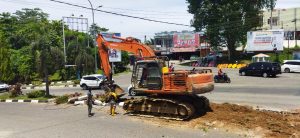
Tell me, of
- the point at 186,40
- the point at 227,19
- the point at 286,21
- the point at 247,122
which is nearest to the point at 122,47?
the point at 247,122

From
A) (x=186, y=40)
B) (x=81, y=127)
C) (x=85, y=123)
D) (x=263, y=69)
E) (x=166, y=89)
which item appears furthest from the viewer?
(x=186, y=40)

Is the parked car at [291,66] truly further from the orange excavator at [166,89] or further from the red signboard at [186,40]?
the red signboard at [186,40]

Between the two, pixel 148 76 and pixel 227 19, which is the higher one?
pixel 227 19

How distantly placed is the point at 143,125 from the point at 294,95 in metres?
13.4

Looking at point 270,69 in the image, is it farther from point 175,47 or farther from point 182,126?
point 175,47

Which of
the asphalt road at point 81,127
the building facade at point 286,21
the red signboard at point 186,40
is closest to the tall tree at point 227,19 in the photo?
the red signboard at point 186,40

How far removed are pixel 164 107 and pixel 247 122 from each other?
3.88m

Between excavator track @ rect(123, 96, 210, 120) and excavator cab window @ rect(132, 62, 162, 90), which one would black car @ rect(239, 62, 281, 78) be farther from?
excavator cab window @ rect(132, 62, 162, 90)

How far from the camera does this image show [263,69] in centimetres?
4488

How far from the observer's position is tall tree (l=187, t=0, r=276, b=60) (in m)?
70.3

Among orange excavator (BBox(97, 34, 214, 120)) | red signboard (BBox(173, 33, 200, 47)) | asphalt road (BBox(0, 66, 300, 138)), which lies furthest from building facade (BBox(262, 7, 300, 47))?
orange excavator (BBox(97, 34, 214, 120))

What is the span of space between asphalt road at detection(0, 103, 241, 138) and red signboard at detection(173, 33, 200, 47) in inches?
2564

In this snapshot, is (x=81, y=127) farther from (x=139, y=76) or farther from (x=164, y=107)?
(x=139, y=76)

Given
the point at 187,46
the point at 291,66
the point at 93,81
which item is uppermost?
the point at 187,46
